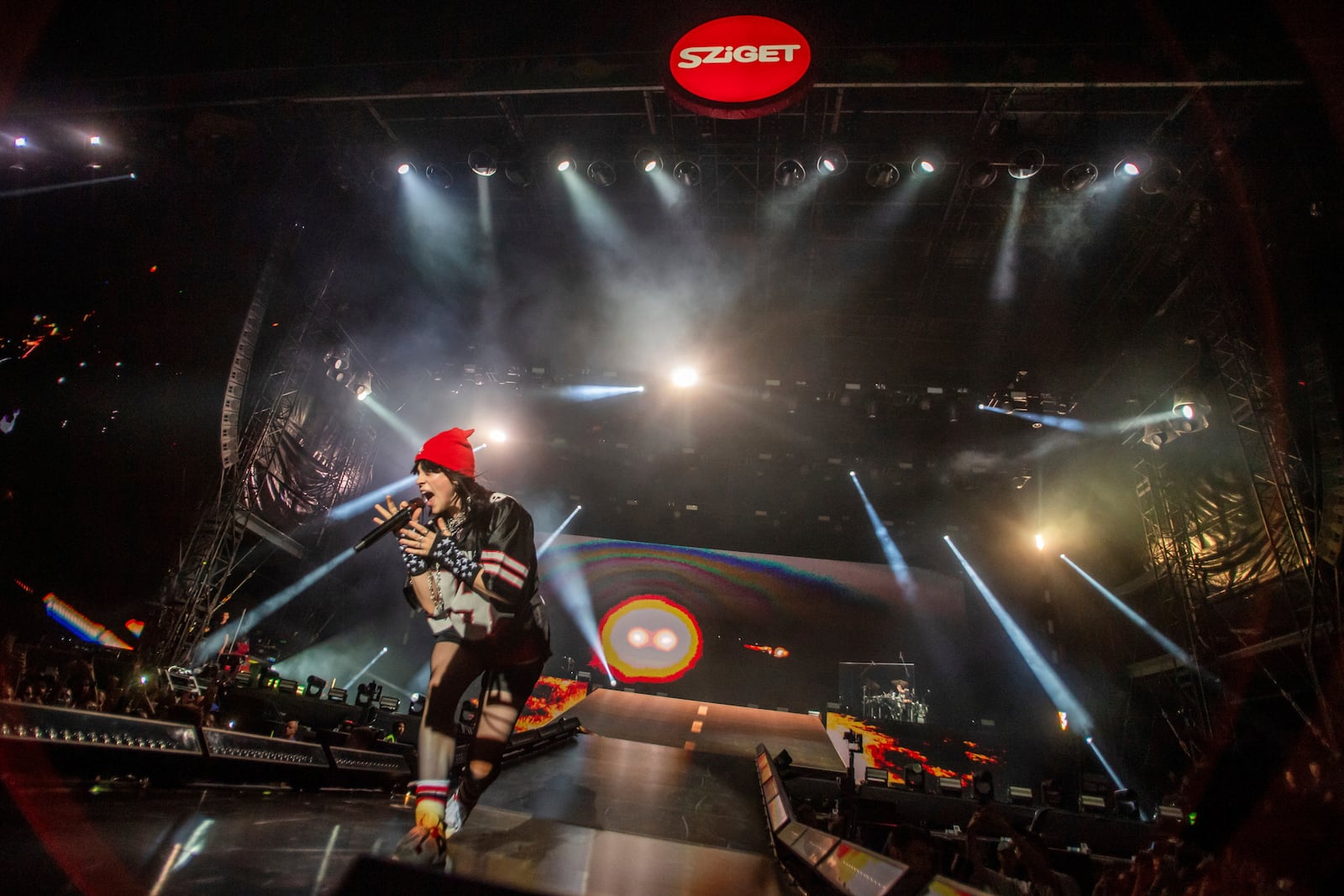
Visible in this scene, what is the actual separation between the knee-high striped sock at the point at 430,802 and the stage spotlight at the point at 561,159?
764 cm

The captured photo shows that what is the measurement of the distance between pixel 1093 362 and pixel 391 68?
11968mm

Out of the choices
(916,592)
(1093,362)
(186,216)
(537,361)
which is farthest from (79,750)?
(916,592)

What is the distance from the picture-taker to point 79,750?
237 cm

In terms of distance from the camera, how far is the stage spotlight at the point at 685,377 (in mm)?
11570

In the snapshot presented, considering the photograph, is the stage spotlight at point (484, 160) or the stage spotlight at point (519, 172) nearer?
the stage spotlight at point (484, 160)

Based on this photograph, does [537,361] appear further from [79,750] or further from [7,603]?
[79,750]

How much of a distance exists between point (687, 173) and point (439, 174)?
373cm

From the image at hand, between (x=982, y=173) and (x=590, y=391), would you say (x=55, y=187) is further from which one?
(x=982, y=173)

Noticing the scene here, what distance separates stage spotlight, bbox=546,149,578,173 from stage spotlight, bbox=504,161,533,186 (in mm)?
317

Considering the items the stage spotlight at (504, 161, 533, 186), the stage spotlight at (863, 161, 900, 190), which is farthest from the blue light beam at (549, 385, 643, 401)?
the stage spotlight at (863, 161, 900, 190)

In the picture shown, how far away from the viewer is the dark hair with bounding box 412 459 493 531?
2.92 m

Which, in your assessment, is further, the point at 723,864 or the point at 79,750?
the point at 723,864

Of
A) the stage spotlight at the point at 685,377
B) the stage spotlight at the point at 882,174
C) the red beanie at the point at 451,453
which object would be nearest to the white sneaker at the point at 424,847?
the red beanie at the point at 451,453

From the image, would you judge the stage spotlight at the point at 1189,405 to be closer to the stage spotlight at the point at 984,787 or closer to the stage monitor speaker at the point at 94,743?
the stage spotlight at the point at 984,787
